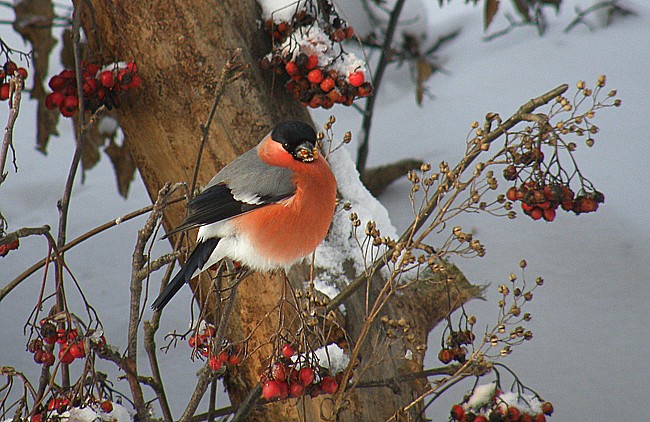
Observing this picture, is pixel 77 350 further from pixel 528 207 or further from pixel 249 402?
pixel 528 207

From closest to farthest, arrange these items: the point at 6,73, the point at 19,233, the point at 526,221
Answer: the point at 19,233, the point at 6,73, the point at 526,221

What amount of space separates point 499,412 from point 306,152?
39cm

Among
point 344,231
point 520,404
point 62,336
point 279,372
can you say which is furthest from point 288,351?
point 344,231

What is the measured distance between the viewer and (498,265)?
1692 mm

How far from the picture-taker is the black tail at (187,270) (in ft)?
2.46

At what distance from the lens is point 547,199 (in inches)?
36.5

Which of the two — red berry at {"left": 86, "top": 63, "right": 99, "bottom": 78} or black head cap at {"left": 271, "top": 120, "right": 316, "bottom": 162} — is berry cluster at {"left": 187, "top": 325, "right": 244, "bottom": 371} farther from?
red berry at {"left": 86, "top": 63, "right": 99, "bottom": 78}

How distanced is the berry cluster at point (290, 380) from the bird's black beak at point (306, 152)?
20 cm

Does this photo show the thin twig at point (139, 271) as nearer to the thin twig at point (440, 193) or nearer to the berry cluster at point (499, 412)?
the thin twig at point (440, 193)

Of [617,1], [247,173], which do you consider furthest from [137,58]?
[617,1]

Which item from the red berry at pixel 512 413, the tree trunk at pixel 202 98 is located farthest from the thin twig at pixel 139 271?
the red berry at pixel 512 413

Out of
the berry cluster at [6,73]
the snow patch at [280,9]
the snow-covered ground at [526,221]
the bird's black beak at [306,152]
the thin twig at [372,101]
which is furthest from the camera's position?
the thin twig at [372,101]

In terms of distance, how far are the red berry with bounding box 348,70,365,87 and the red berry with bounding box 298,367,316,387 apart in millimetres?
469

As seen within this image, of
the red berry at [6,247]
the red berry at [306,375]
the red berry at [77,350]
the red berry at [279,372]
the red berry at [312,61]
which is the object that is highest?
the red berry at [312,61]
